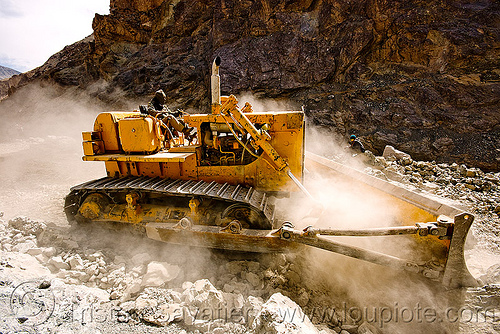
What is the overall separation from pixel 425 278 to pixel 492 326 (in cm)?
61

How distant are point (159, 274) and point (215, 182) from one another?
1608 millimetres

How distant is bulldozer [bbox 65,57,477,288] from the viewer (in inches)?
138

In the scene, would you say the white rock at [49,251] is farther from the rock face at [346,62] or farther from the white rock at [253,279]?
the rock face at [346,62]

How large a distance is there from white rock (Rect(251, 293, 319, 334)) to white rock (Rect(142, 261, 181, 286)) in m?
1.33

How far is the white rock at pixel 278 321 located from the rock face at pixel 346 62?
1047 cm

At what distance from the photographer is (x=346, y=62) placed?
1288 cm

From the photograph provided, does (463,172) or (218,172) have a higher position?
(218,172)

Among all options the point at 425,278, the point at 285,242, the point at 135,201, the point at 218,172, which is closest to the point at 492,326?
the point at 425,278

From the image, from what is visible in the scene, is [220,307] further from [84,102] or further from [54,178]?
[84,102]

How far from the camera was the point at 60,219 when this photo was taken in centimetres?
517

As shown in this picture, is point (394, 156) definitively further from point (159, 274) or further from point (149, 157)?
point (159, 274)

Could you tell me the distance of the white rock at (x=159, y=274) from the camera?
9.96ft

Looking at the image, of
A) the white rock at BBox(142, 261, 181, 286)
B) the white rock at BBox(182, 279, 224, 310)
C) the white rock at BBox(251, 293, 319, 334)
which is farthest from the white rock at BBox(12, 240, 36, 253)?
the white rock at BBox(251, 293, 319, 334)

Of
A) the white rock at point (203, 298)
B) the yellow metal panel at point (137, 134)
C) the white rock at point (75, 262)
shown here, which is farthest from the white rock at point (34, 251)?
the white rock at point (203, 298)
